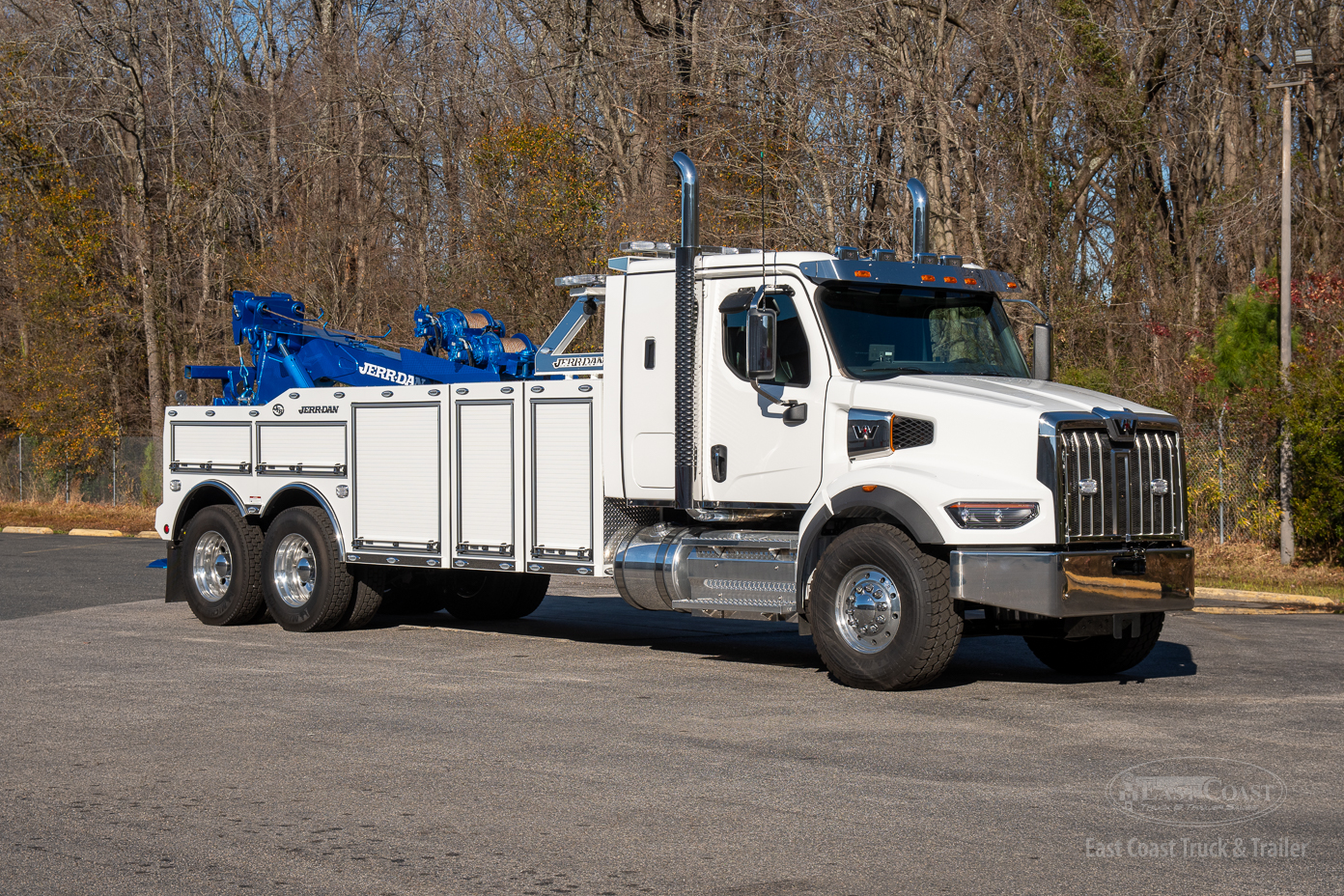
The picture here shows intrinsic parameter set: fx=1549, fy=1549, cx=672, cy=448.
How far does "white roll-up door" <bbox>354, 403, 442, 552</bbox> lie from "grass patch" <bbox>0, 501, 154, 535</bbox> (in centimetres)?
1889

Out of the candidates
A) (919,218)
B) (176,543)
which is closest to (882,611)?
(919,218)

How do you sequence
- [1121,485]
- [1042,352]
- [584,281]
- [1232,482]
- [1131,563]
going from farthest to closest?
[1232,482]
[584,281]
[1042,352]
[1121,485]
[1131,563]

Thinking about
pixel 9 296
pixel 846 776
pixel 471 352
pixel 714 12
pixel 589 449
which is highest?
pixel 714 12

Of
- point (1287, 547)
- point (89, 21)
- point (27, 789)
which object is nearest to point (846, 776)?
point (27, 789)

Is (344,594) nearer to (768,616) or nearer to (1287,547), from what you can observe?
(768,616)

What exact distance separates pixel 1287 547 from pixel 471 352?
11.4m

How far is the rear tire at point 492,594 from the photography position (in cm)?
1509

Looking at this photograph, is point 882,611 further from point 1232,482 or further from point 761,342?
point 1232,482

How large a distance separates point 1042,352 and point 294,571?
705 cm

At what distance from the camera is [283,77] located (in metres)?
42.6

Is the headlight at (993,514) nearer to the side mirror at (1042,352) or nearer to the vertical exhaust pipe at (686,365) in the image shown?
the side mirror at (1042,352)

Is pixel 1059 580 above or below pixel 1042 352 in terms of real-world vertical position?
below

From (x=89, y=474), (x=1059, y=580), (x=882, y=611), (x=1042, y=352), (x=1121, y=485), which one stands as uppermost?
(x=1042, y=352)

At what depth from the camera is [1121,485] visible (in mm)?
10305
